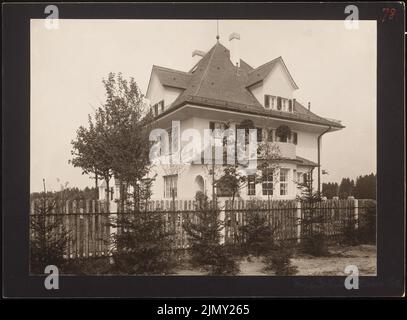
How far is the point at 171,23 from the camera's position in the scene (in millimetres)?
4230

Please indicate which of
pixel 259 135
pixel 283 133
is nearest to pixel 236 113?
pixel 259 135

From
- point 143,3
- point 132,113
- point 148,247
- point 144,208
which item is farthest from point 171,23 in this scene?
point 148,247

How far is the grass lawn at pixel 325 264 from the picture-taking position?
435cm

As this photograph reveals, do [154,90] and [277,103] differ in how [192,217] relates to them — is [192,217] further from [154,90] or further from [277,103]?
[277,103]

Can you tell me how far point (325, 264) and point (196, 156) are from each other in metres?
2.84

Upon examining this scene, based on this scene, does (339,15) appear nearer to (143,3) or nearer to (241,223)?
(143,3)

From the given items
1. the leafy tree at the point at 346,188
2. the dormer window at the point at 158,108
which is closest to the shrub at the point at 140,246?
the dormer window at the point at 158,108

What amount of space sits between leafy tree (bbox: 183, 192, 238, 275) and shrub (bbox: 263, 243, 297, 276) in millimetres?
A: 566

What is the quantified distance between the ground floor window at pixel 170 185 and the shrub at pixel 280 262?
6.28ft

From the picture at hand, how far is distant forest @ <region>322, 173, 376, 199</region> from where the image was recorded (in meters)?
4.50

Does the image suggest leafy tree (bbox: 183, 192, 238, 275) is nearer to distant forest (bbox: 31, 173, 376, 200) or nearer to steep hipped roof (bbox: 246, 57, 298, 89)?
distant forest (bbox: 31, 173, 376, 200)

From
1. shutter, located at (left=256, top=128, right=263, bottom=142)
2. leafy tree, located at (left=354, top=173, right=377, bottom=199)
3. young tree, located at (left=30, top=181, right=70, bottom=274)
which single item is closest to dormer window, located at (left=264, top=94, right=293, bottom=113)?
shutter, located at (left=256, top=128, right=263, bottom=142)

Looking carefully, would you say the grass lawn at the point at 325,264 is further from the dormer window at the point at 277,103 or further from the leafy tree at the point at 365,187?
the dormer window at the point at 277,103
